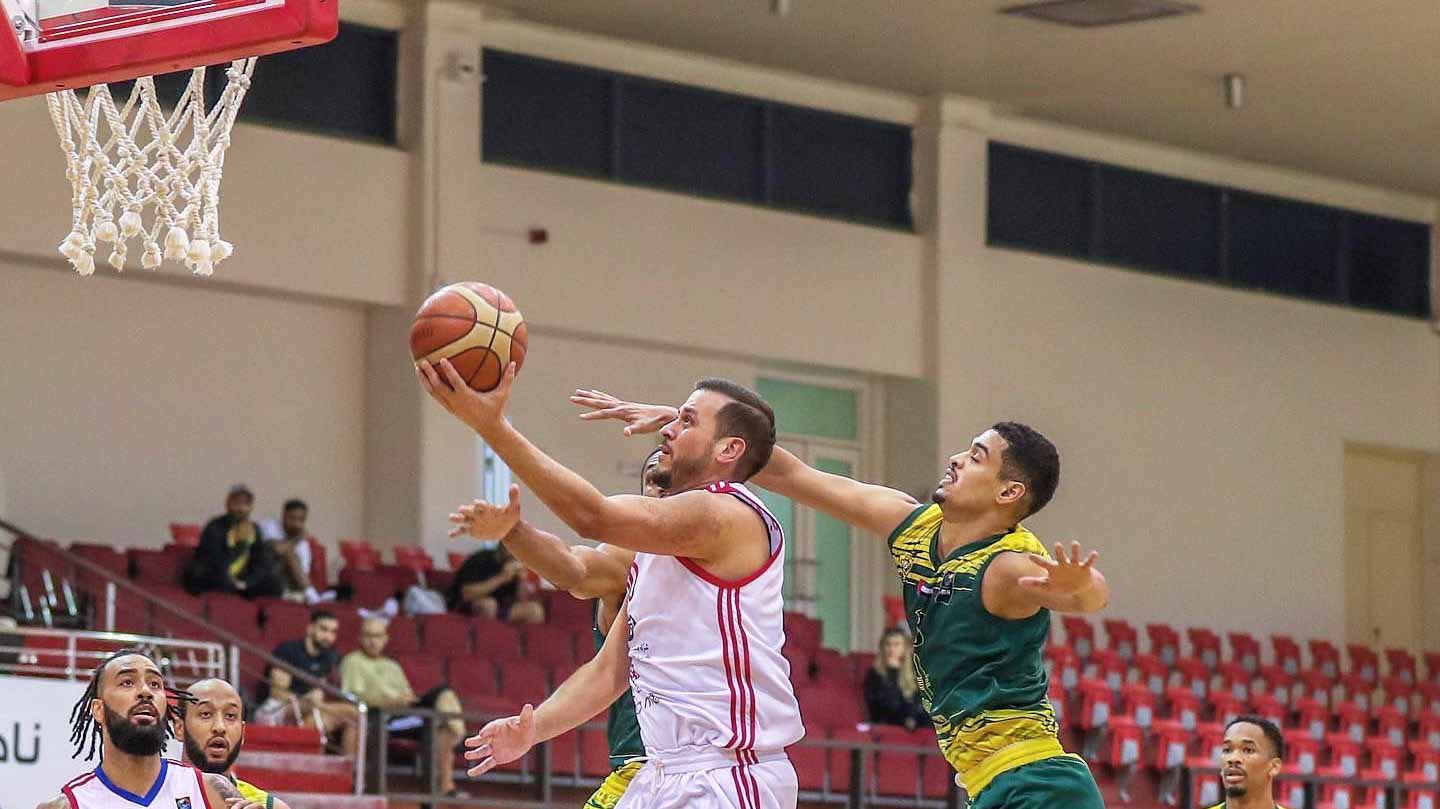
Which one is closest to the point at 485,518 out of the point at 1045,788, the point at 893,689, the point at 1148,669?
the point at 1045,788

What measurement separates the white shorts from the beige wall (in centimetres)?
1240

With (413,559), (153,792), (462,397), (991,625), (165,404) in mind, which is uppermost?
(165,404)

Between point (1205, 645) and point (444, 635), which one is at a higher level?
point (1205, 645)

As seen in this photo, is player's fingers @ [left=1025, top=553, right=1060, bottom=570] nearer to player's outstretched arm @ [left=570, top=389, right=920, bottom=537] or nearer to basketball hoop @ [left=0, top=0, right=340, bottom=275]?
player's outstretched arm @ [left=570, top=389, right=920, bottom=537]

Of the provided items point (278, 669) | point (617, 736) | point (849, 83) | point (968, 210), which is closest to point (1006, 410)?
point (968, 210)

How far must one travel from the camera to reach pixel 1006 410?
22.8 metres

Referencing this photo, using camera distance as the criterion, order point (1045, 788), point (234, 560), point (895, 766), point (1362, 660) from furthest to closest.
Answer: point (1362, 660) → point (895, 766) → point (234, 560) → point (1045, 788)

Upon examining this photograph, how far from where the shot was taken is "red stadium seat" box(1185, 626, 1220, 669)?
2298 centimetres

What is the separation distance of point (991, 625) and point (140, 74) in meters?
3.09

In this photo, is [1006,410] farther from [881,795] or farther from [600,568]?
[600,568]

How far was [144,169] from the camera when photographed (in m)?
8.27

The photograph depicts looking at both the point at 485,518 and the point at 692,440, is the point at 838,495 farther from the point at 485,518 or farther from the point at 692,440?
the point at 485,518

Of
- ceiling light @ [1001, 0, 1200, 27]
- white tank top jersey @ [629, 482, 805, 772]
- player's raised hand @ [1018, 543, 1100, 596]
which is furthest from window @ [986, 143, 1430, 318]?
white tank top jersey @ [629, 482, 805, 772]

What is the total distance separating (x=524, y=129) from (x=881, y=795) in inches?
249
